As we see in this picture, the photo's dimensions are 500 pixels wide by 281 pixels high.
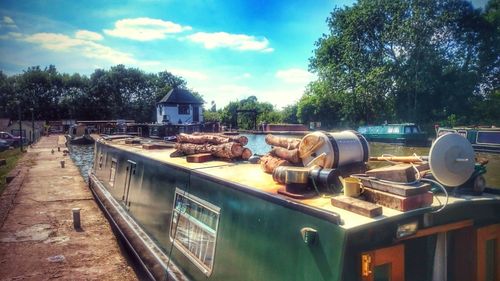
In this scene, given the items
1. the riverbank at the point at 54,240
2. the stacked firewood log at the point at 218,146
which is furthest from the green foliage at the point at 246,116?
the stacked firewood log at the point at 218,146

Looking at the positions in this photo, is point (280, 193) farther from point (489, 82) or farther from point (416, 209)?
point (489, 82)

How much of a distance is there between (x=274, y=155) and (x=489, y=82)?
134 feet

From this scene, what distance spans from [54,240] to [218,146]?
502 centimetres

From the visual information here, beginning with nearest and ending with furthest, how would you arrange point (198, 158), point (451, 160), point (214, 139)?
point (451, 160) → point (198, 158) → point (214, 139)

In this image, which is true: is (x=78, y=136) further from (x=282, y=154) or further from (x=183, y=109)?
(x=282, y=154)

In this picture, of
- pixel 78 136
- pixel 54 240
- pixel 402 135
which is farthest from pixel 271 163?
pixel 78 136

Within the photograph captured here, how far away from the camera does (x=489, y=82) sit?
3509cm

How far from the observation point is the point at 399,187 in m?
2.64

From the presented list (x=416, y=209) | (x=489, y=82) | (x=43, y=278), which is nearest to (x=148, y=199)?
(x=43, y=278)

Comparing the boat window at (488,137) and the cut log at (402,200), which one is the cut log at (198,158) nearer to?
the cut log at (402,200)

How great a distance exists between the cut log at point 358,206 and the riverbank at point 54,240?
4.81 metres

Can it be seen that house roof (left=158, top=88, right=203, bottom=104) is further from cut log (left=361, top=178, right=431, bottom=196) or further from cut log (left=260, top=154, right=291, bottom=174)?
cut log (left=361, top=178, right=431, bottom=196)

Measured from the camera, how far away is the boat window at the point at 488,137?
17438mm

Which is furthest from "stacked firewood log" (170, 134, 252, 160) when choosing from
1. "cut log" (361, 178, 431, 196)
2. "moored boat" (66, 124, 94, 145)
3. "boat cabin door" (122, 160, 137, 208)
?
"moored boat" (66, 124, 94, 145)
